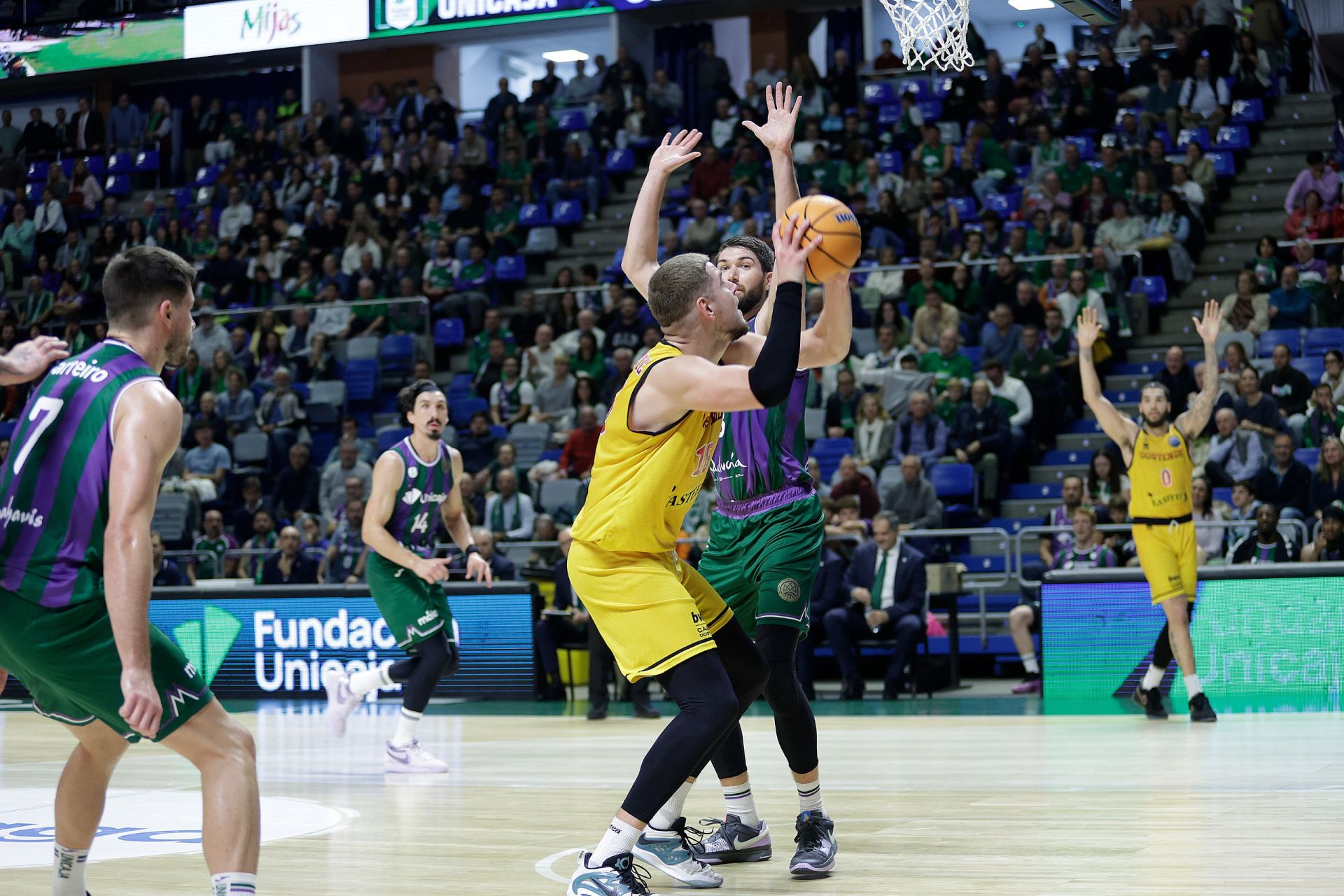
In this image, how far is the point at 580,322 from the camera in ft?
56.4

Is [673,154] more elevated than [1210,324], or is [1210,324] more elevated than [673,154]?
[673,154]

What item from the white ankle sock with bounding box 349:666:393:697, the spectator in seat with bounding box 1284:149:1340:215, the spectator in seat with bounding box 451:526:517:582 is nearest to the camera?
the white ankle sock with bounding box 349:666:393:697

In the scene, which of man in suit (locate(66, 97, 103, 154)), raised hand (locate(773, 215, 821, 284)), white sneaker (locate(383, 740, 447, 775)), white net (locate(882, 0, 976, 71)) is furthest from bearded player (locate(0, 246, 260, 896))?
man in suit (locate(66, 97, 103, 154))

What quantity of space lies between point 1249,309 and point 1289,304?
14.1 inches

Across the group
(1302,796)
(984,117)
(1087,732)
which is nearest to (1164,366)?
(984,117)

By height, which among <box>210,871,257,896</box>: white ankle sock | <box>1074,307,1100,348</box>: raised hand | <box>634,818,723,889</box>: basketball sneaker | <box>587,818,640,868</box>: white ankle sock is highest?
<box>1074,307,1100,348</box>: raised hand

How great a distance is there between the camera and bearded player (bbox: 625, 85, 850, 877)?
4918 mm

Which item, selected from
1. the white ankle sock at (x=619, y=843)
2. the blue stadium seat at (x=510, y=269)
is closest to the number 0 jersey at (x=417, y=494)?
the white ankle sock at (x=619, y=843)

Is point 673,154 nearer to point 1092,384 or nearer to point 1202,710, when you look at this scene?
point 1092,384

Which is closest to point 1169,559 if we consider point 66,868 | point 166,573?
point 66,868

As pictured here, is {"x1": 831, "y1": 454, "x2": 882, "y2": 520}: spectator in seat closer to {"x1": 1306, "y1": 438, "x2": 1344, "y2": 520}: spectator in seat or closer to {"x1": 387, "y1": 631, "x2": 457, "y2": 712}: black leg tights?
{"x1": 1306, "y1": 438, "x2": 1344, "y2": 520}: spectator in seat

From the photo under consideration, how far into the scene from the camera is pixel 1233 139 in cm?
1744

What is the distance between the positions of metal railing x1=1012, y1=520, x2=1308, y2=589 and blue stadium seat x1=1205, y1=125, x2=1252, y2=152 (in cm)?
634

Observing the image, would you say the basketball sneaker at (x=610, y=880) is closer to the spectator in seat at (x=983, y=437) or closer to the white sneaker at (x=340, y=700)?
the white sneaker at (x=340, y=700)
